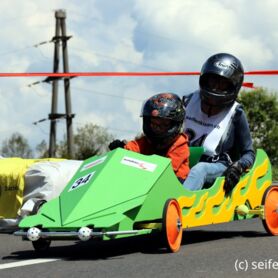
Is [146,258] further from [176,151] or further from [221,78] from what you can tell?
[221,78]

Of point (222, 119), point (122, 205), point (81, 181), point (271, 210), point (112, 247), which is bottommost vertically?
point (112, 247)

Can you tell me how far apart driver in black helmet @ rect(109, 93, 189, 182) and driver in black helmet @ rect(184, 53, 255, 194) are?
69cm

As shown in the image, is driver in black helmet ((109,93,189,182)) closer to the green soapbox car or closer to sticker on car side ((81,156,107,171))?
the green soapbox car

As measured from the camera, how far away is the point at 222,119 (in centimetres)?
953

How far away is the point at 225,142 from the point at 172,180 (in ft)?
6.38

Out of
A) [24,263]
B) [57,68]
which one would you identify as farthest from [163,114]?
[57,68]

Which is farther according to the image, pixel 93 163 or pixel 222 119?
pixel 222 119

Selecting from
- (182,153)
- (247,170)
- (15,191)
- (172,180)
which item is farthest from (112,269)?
(15,191)

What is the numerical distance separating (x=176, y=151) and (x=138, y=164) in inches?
35.0

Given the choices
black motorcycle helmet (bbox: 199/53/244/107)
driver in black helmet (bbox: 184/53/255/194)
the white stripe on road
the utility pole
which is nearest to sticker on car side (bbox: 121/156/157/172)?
the white stripe on road

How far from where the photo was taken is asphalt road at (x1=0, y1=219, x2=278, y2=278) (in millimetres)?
A: 6305

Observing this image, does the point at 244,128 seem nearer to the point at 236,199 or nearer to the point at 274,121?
the point at 236,199

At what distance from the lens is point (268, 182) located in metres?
9.84

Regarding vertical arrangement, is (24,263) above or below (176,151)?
below
